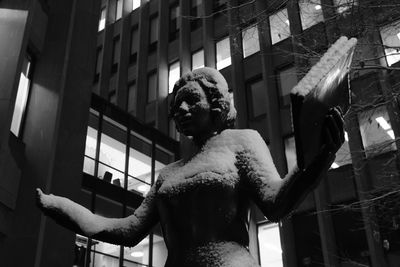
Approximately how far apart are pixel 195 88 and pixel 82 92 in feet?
37.8

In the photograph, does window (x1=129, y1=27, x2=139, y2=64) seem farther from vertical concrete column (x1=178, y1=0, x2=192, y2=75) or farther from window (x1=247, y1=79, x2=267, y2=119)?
window (x1=247, y1=79, x2=267, y2=119)

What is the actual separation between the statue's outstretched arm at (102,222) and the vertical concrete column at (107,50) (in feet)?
93.4

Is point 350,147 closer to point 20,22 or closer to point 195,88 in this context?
point 20,22

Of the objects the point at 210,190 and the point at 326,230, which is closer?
the point at 210,190

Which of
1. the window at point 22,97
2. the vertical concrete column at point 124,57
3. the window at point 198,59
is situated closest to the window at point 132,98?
the vertical concrete column at point 124,57

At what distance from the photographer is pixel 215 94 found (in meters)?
2.08

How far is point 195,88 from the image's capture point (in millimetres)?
2066

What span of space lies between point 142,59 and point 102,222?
27576 mm

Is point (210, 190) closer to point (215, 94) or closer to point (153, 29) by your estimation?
point (215, 94)

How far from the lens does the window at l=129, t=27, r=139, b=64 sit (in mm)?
30297

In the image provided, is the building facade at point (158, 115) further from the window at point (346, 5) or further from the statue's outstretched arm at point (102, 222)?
the statue's outstretched arm at point (102, 222)

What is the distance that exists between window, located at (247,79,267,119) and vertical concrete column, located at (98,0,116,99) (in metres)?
11.3

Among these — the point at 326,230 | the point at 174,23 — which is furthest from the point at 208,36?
the point at 326,230

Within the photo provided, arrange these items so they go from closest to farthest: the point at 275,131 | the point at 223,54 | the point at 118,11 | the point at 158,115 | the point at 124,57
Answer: the point at 275,131 → the point at 223,54 → the point at 158,115 → the point at 124,57 → the point at 118,11
